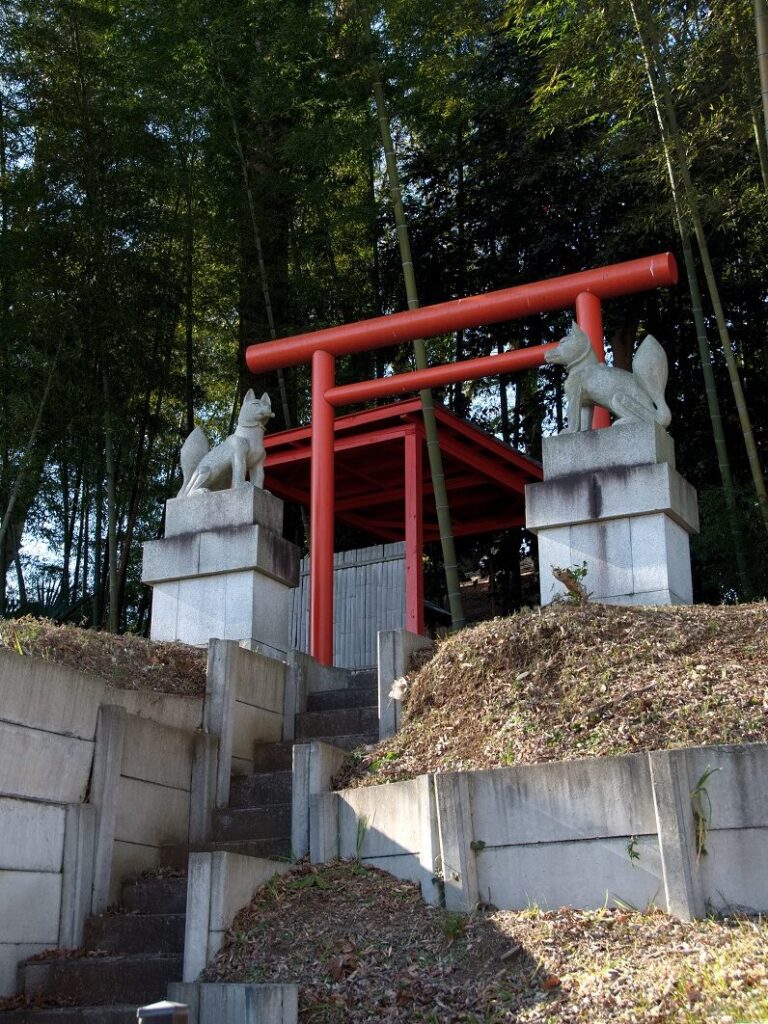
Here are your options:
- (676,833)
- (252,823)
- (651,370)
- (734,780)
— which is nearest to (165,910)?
(252,823)

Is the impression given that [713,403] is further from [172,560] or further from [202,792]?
[202,792]

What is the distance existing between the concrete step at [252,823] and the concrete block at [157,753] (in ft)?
0.91

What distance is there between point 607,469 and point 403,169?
10173mm

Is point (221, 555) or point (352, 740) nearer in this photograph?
point (352, 740)

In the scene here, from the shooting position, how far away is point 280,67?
12664mm

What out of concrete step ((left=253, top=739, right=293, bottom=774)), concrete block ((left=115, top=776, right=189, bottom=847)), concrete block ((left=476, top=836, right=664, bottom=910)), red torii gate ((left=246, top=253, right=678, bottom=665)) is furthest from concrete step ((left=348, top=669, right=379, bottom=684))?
concrete block ((left=476, top=836, right=664, bottom=910))

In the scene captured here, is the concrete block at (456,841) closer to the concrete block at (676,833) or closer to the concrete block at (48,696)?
the concrete block at (676,833)

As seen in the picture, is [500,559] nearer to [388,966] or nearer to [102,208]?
[102,208]

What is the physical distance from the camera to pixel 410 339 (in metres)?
9.34

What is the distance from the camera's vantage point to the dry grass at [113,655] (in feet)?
20.2

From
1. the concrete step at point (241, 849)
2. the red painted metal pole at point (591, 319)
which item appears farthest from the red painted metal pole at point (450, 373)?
the concrete step at point (241, 849)

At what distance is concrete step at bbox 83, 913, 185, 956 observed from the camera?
16.9 ft

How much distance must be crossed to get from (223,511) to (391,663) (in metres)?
2.23

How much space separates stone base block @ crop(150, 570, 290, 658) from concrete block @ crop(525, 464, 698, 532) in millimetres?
1948
